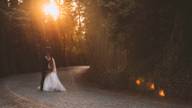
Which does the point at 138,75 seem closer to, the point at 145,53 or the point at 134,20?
the point at 145,53

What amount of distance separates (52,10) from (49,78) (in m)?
31.0

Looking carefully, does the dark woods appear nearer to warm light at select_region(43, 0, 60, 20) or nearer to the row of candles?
warm light at select_region(43, 0, 60, 20)

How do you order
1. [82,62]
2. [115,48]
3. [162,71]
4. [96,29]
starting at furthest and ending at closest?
1. [82,62]
2. [96,29]
3. [115,48]
4. [162,71]

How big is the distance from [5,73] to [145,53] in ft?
76.6

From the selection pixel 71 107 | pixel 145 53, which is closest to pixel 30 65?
pixel 145 53

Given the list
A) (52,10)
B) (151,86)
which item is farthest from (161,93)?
(52,10)

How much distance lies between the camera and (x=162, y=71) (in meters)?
15.9

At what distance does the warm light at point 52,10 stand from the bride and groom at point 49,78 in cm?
2719

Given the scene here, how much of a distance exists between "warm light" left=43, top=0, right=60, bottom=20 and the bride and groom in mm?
27192

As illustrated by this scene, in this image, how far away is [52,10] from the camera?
162ft

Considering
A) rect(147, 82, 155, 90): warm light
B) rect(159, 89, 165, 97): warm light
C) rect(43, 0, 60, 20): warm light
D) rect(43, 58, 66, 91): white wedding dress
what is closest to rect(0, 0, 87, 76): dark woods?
rect(43, 0, 60, 20): warm light

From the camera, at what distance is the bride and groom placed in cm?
1922

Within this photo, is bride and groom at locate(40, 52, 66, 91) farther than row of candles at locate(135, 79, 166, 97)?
Yes

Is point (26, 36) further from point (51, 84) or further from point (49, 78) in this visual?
point (51, 84)
